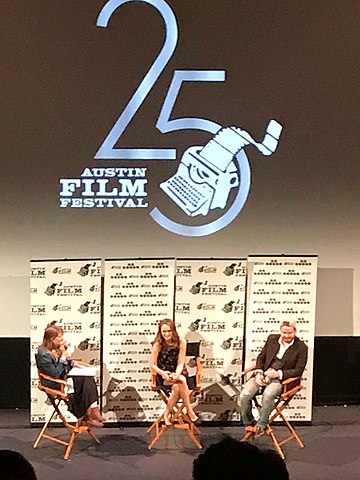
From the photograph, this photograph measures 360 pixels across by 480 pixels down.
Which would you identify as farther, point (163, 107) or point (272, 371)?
point (163, 107)

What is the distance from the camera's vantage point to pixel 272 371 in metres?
6.14

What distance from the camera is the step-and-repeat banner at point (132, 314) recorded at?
6.59m

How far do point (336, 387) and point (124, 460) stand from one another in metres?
2.24

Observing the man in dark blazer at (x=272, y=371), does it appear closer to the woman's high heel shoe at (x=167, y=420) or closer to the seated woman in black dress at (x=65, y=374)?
the woman's high heel shoe at (x=167, y=420)

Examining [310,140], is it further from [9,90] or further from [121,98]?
A: [9,90]

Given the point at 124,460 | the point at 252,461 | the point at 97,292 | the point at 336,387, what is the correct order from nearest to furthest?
the point at 252,461 < the point at 124,460 < the point at 97,292 < the point at 336,387

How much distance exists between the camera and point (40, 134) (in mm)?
6738

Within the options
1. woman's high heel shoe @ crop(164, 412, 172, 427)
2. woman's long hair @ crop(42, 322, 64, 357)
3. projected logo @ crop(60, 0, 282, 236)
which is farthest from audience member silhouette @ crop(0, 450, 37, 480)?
projected logo @ crop(60, 0, 282, 236)

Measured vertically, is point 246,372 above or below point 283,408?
above

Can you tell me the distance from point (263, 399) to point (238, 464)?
434cm

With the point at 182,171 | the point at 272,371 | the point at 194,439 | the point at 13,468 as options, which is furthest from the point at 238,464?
the point at 182,171

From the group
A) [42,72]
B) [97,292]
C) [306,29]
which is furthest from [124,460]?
[306,29]

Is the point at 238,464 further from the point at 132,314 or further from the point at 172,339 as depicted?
the point at 132,314

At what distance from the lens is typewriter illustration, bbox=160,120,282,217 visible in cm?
685
